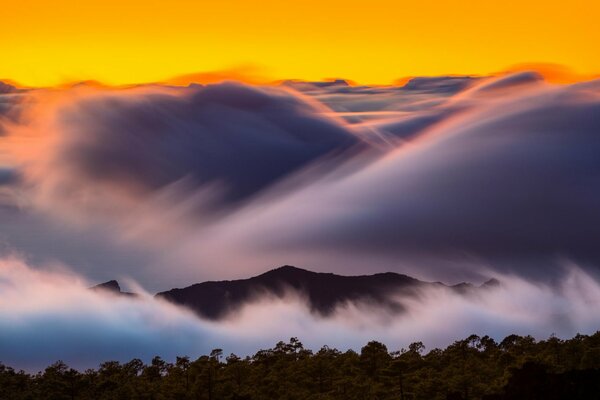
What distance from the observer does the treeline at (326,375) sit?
443 ft

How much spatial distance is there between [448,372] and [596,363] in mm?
21673

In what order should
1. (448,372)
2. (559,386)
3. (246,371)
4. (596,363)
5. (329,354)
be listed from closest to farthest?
(559,386) < (596,363) < (448,372) < (246,371) < (329,354)

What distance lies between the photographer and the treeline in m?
135

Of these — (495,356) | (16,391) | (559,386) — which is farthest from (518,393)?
(16,391)

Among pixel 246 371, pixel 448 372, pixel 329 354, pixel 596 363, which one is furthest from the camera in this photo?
pixel 329 354

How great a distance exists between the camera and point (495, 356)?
165 meters

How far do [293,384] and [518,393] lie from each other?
48.6 metres

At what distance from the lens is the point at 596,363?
13362 centimetres

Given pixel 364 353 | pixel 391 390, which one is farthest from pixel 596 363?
pixel 364 353

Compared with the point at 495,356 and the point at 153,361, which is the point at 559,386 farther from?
the point at 153,361

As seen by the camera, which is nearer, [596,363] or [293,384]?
[596,363]

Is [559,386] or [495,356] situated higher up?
[495,356]

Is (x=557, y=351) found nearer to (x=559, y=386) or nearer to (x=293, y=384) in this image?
(x=293, y=384)

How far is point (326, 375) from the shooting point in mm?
152250
